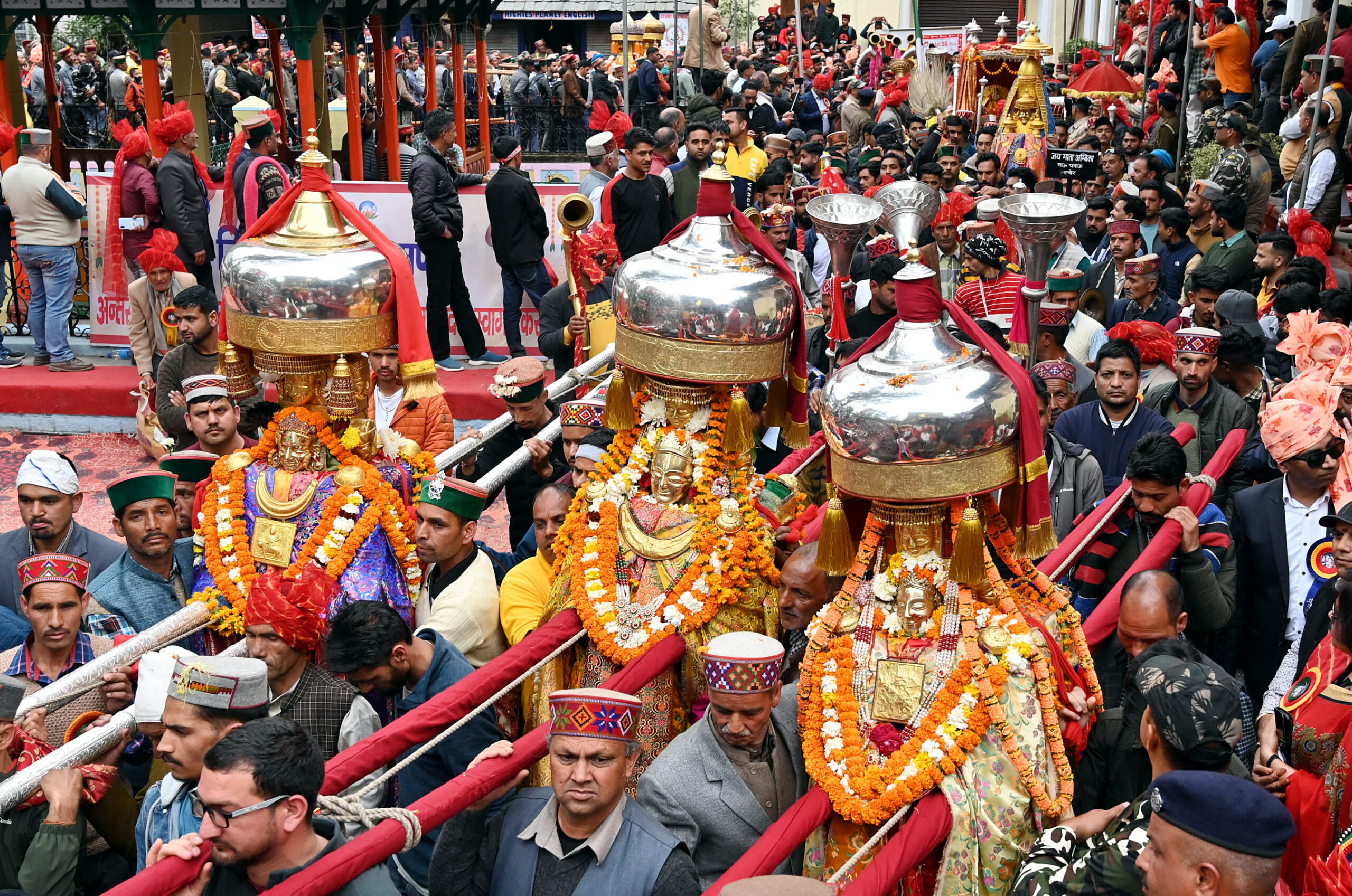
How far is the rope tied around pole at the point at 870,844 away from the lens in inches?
144

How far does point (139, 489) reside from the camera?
5676 mm

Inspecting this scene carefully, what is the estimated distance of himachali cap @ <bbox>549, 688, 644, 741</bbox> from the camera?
361 centimetres

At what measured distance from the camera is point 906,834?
380 cm

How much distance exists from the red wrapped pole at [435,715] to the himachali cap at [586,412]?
5.25 ft

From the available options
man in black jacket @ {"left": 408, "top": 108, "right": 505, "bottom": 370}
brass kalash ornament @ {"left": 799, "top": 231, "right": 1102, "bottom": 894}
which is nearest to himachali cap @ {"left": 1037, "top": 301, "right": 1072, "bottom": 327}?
brass kalash ornament @ {"left": 799, "top": 231, "right": 1102, "bottom": 894}

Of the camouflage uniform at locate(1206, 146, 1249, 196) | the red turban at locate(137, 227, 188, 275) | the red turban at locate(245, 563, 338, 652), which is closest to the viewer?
the red turban at locate(245, 563, 338, 652)

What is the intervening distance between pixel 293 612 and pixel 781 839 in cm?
182

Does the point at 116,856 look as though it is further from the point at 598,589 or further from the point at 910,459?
the point at 910,459

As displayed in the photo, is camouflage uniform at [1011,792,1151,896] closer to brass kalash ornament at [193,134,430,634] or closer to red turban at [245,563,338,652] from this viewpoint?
red turban at [245,563,338,652]

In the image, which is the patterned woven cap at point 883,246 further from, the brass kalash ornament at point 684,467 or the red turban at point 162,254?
the red turban at point 162,254

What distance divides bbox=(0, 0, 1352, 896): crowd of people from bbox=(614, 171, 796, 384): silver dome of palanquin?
299 mm

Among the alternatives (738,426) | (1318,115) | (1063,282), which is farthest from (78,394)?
(1318,115)

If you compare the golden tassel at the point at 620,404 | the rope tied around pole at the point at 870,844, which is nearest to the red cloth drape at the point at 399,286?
the golden tassel at the point at 620,404

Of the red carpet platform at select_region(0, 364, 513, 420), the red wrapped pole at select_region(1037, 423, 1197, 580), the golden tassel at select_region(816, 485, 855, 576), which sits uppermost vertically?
the golden tassel at select_region(816, 485, 855, 576)
